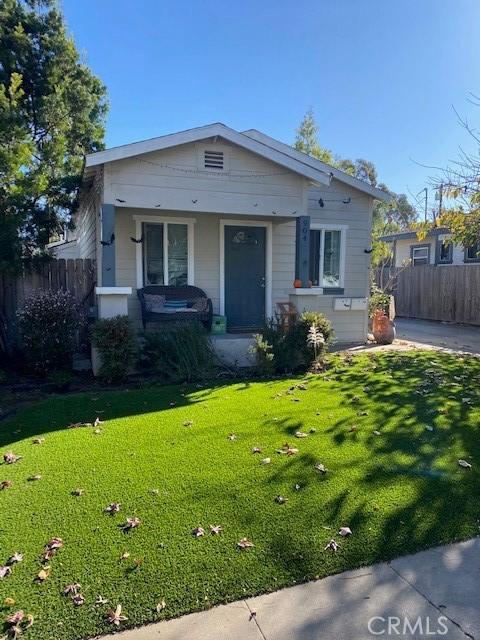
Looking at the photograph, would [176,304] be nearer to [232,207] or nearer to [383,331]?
[232,207]

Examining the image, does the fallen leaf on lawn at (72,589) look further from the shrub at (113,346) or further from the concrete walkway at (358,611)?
the shrub at (113,346)

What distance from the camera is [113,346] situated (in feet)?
22.1

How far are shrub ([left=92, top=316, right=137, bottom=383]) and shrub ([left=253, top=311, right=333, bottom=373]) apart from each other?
2.11 meters

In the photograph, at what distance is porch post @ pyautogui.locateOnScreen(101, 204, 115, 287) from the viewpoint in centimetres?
720

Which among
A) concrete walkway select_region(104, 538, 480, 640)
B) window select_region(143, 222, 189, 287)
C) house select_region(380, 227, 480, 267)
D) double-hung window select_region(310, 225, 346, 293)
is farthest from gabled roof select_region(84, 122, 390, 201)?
house select_region(380, 227, 480, 267)

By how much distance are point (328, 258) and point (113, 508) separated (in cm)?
879

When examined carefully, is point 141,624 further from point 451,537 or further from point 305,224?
point 305,224

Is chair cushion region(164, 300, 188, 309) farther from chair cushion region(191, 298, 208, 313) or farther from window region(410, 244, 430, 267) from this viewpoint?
window region(410, 244, 430, 267)

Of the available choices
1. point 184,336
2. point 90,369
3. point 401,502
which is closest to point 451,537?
point 401,502

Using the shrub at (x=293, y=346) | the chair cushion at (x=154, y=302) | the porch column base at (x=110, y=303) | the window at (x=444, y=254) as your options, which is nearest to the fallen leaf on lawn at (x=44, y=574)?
the porch column base at (x=110, y=303)

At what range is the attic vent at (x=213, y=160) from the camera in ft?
26.0

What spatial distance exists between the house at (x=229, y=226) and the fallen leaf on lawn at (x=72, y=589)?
522 centimetres

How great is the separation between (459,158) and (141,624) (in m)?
7.90

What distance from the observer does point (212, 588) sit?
2.37 m
